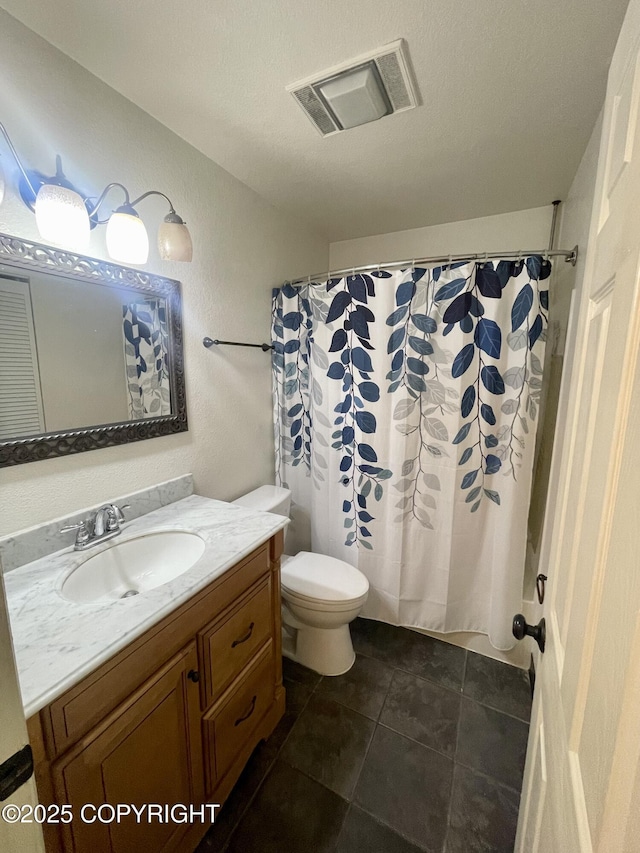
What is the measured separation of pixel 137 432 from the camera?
50.8 inches

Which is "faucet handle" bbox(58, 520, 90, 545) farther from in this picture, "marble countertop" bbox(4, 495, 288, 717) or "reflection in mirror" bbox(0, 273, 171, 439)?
"reflection in mirror" bbox(0, 273, 171, 439)

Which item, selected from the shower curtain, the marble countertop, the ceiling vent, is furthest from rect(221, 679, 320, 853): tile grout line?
the ceiling vent

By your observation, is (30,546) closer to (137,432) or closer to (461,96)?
(137,432)

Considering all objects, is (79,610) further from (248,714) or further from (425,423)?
(425,423)

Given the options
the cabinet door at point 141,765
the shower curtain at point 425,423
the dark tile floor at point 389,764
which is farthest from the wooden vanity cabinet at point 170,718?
the shower curtain at point 425,423

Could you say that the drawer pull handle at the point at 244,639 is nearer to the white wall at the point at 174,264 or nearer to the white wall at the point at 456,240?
the white wall at the point at 174,264

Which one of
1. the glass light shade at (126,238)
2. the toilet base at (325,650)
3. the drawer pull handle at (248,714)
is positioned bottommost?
the toilet base at (325,650)

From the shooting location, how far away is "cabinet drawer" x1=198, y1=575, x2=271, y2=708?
39.1 inches

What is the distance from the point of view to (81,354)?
113 cm

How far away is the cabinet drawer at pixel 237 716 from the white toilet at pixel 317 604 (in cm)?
27

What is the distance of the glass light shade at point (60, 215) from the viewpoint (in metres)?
0.89

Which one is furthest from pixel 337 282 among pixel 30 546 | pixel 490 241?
pixel 30 546

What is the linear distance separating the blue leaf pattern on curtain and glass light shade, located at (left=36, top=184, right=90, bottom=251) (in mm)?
305

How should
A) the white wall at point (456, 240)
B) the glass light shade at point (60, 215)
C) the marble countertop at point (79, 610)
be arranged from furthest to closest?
1. the white wall at point (456, 240)
2. the glass light shade at point (60, 215)
3. the marble countertop at point (79, 610)
